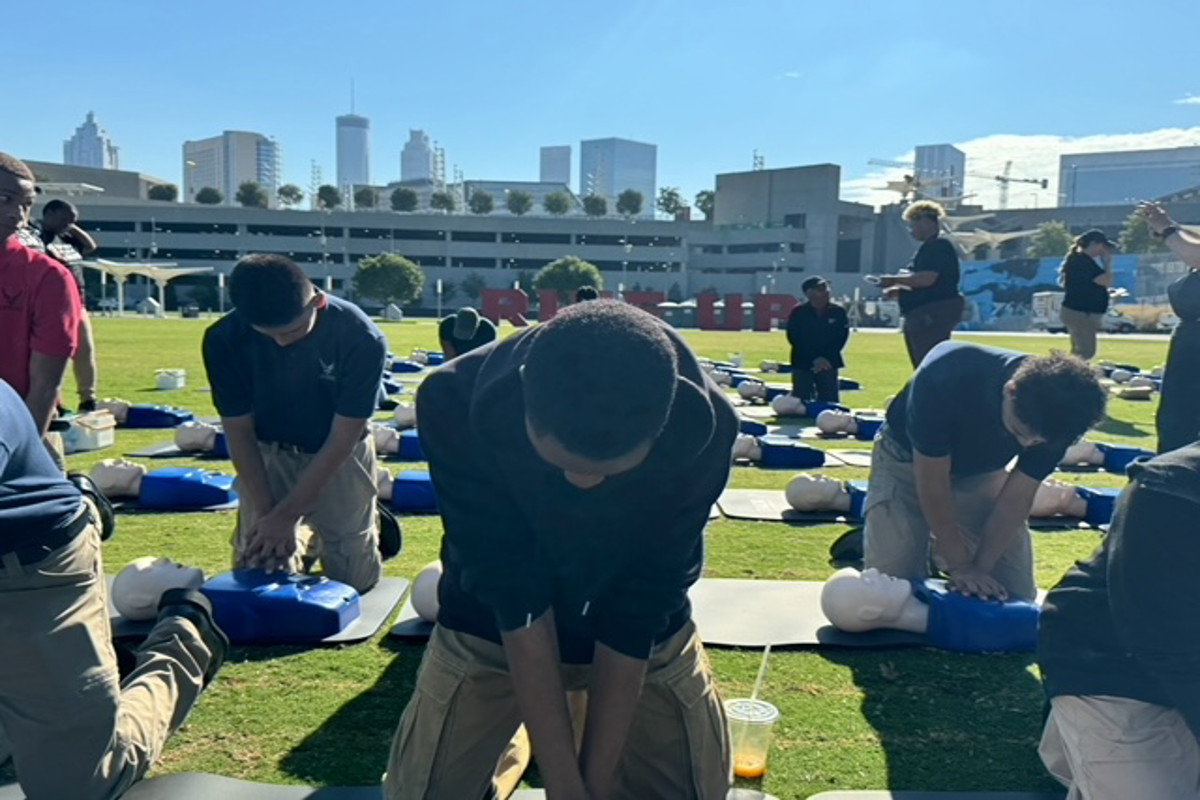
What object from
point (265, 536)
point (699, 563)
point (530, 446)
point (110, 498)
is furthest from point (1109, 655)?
point (110, 498)

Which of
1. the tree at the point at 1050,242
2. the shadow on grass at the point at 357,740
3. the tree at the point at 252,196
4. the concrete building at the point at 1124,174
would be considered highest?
the concrete building at the point at 1124,174

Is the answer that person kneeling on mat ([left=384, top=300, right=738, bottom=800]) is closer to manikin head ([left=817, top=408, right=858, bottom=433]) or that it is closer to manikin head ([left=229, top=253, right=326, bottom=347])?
manikin head ([left=229, top=253, right=326, bottom=347])

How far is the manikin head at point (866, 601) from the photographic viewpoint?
13.7 ft

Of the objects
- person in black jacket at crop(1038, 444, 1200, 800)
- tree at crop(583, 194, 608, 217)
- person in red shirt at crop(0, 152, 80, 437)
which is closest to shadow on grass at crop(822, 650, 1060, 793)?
person in black jacket at crop(1038, 444, 1200, 800)

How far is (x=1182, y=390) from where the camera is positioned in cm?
547

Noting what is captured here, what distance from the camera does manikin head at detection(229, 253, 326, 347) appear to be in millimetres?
3902

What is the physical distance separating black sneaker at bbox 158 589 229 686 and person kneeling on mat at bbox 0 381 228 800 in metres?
0.63

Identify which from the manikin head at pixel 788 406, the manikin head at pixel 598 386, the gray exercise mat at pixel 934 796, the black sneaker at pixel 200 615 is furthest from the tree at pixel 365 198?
the manikin head at pixel 598 386

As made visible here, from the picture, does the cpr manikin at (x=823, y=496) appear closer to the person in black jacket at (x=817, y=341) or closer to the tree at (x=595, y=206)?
the person in black jacket at (x=817, y=341)

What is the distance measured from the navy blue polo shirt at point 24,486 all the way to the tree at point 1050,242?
8026cm

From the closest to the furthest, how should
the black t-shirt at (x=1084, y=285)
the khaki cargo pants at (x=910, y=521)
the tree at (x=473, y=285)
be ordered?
the khaki cargo pants at (x=910, y=521)
the black t-shirt at (x=1084, y=285)
the tree at (x=473, y=285)

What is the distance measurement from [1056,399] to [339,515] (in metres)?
3.51

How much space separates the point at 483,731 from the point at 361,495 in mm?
2483

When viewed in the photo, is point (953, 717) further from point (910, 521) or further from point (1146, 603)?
point (1146, 603)
